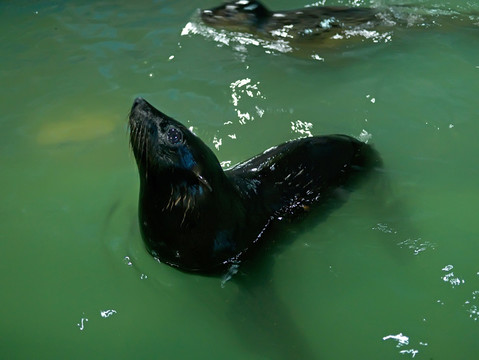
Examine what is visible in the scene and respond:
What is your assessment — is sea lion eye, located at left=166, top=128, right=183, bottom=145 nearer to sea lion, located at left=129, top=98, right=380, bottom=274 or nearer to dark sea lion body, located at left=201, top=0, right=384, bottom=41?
sea lion, located at left=129, top=98, right=380, bottom=274

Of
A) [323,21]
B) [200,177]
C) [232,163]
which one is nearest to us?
[200,177]

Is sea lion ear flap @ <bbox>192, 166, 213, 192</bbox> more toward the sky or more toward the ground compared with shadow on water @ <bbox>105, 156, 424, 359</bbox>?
more toward the sky

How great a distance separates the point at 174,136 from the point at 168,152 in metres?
0.10

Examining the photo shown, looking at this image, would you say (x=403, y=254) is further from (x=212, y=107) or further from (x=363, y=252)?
(x=212, y=107)

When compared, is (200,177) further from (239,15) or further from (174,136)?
(239,15)

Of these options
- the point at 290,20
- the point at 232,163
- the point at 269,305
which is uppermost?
the point at 290,20

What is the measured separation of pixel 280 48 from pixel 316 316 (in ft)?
11.5

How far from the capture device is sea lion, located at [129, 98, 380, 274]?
335 cm

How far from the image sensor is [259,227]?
3.76 m

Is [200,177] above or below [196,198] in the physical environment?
above

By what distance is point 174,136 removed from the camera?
3.35 meters

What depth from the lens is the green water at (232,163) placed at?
324 cm

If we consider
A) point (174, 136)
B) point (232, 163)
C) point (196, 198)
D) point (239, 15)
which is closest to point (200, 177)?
point (196, 198)

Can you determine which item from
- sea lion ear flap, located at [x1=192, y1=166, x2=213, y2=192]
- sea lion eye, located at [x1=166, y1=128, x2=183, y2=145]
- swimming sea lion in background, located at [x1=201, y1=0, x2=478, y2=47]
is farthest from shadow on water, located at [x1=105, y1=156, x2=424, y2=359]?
swimming sea lion in background, located at [x1=201, y1=0, x2=478, y2=47]
